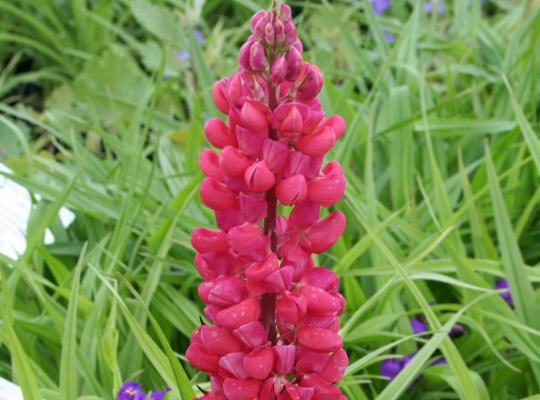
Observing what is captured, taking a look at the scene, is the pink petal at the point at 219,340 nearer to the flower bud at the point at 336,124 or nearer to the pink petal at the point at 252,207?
the pink petal at the point at 252,207

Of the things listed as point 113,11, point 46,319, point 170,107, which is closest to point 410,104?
point 170,107

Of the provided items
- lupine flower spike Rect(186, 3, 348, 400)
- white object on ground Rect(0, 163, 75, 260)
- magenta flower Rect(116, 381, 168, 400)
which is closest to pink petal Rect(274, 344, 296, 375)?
lupine flower spike Rect(186, 3, 348, 400)

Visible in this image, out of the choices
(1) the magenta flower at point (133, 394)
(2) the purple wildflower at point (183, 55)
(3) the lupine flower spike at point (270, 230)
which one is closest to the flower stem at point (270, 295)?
(3) the lupine flower spike at point (270, 230)

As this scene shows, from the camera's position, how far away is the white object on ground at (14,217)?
1.86 meters

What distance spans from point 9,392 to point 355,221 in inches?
35.3

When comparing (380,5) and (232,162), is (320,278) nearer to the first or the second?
(232,162)

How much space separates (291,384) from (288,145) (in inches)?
10.6

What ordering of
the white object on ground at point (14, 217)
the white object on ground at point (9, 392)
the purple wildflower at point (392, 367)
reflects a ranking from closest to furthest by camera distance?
the white object on ground at point (9, 392) → the purple wildflower at point (392, 367) → the white object on ground at point (14, 217)

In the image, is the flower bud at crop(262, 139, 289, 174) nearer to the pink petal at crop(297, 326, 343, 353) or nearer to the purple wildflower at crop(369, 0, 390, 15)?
the pink petal at crop(297, 326, 343, 353)

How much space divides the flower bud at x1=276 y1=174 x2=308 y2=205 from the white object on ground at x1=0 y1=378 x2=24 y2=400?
0.62 m

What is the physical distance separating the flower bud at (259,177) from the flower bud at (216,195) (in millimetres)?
48

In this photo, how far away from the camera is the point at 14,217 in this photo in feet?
6.32

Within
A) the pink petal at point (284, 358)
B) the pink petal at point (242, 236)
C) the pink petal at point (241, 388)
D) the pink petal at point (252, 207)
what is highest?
the pink petal at point (252, 207)

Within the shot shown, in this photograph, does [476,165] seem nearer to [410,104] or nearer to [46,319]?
[410,104]
